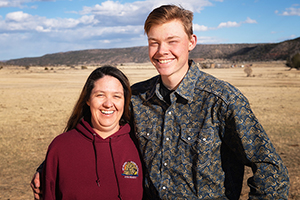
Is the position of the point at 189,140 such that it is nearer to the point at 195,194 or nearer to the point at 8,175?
the point at 195,194

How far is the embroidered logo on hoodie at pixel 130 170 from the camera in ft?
7.73

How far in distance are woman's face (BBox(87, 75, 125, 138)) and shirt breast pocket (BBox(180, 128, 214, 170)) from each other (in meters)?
0.62

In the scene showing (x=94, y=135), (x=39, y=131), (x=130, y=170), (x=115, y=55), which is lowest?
(x=39, y=131)

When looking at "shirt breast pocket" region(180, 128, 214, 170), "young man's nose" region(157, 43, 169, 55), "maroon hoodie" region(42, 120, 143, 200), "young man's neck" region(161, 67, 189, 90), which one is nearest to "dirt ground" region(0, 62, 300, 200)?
"maroon hoodie" region(42, 120, 143, 200)

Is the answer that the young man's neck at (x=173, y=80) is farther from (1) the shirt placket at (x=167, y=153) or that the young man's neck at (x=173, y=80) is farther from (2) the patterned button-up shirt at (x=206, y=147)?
(1) the shirt placket at (x=167, y=153)

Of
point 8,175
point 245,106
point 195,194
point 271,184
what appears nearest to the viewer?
point 271,184

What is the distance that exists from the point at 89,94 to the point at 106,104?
218 mm

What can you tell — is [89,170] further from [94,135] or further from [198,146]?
[198,146]

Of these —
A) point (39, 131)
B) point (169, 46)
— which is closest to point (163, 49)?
point (169, 46)

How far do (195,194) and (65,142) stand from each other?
1.08 m

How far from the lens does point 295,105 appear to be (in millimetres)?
12398

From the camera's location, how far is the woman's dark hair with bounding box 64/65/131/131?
253cm

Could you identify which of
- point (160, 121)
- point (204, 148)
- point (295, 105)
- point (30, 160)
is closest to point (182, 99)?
point (160, 121)

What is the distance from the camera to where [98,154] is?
2348 mm
